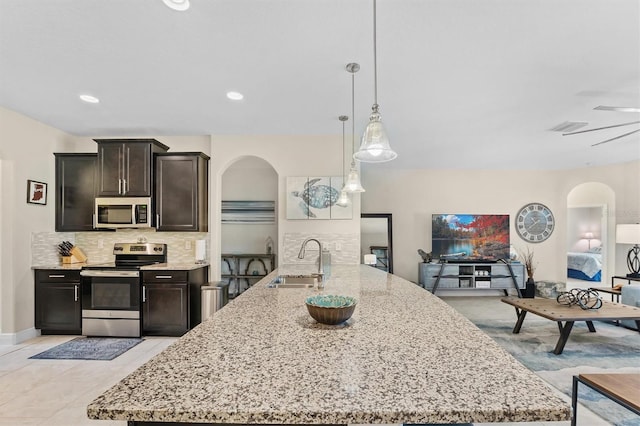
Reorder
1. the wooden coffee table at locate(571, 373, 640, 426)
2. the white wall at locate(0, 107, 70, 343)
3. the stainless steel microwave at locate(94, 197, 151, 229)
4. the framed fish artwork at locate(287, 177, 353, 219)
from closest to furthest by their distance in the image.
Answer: the wooden coffee table at locate(571, 373, 640, 426), the white wall at locate(0, 107, 70, 343), the stainless steel microwave at locate(94, 197, 151, 229), the framed fish artwork at locate(287, 177, 353, 219)

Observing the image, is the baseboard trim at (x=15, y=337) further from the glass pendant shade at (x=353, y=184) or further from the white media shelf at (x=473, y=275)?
the white media shelf at (x=473, y=275)

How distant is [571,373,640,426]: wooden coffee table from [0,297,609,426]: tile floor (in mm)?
437

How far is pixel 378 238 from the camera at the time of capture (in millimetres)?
6812

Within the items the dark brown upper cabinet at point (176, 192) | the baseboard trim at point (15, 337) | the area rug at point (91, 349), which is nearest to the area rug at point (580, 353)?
the dark brown upper cabinet at point (176, 192)

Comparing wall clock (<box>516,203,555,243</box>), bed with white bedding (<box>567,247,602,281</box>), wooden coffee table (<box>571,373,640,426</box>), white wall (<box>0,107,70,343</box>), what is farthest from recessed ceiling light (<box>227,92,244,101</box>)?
bed with white bedding (<box>567,247,602,281</box>)

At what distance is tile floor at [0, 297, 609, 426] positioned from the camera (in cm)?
230

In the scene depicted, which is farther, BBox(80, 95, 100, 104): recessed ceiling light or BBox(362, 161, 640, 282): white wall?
BBox(362, 161, 640, 282): white wall

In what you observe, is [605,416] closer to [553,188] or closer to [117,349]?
[117,349]

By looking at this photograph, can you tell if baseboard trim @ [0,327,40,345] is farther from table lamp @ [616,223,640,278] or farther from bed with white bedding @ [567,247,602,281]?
bed with white bedding @ [567,247,602,281]

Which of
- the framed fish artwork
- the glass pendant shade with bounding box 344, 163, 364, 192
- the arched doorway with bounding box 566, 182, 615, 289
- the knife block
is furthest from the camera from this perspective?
the arched doorway with bounding box 566, 182, 615, 289

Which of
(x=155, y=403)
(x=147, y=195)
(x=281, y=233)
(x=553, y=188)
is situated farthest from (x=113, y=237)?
(x=553, y=188)

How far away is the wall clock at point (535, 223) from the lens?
22.9 feet

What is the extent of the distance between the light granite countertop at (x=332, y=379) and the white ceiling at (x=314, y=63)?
1727 millimetres

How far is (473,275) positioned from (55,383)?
254 inches
